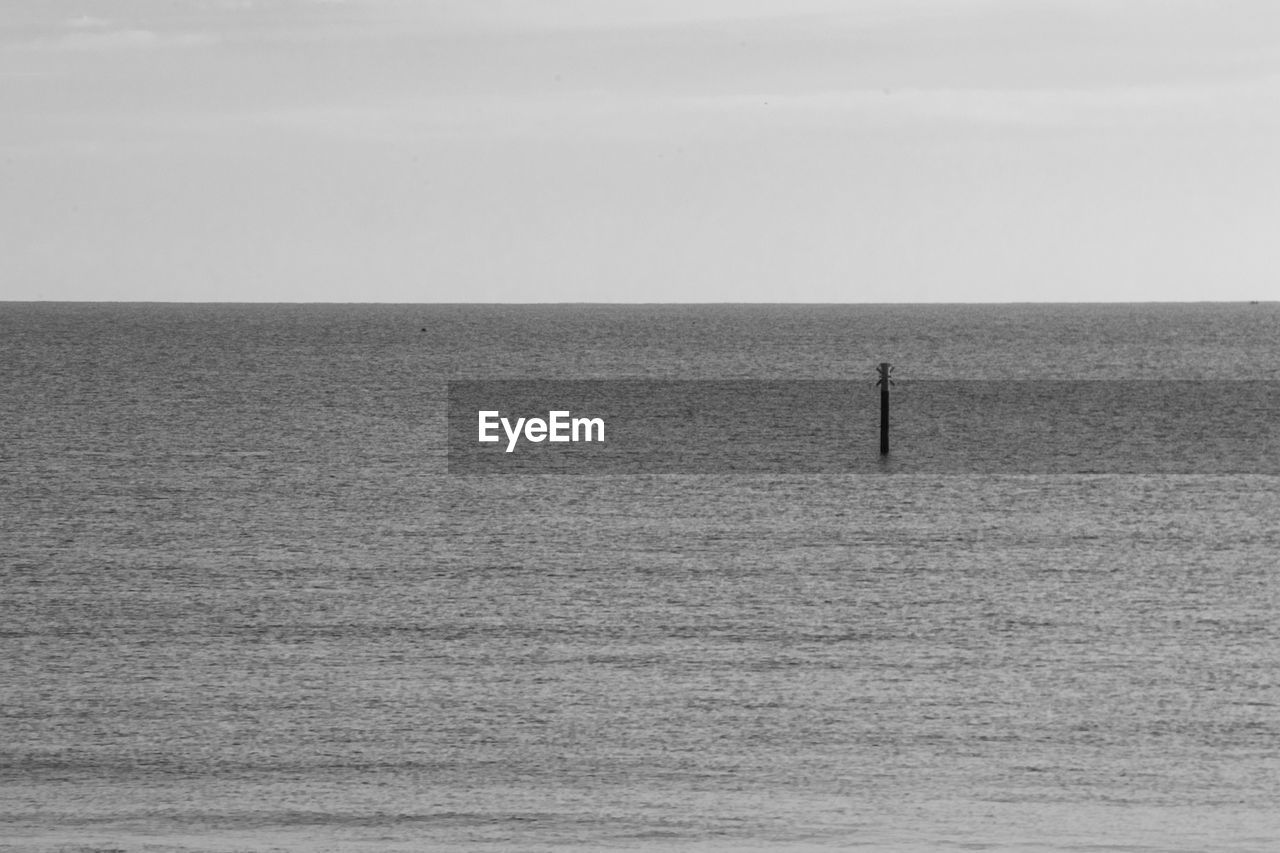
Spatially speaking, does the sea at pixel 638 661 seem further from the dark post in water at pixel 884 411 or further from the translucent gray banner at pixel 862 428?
the dark post in water at pixel 884 411

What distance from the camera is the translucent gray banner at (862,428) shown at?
6862 centimetres

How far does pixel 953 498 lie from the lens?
56.5 meters

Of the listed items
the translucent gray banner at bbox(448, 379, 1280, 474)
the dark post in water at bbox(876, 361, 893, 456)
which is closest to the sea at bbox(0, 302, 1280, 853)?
the translucent gray banner at bbox(448, 379, 1280, 474)

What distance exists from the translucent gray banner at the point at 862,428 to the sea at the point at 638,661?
16.4 ft

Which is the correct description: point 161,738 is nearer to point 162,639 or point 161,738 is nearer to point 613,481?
point 162,639

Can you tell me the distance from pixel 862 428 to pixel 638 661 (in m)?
59.3

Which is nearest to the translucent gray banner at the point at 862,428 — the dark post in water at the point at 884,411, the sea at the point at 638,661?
the dark post in water at the point at 884,411

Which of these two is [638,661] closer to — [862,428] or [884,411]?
[884,411]

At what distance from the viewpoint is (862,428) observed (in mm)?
88375

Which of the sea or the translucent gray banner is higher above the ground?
the translucent gray banner

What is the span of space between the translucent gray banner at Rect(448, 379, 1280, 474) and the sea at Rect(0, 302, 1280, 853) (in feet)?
16.4

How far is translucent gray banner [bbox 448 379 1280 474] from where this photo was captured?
225 ft

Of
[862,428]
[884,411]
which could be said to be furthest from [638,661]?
[862,428]

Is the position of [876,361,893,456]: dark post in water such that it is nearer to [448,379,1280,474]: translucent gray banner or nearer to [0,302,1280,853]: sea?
[448,379,1280,474]: translucent gray banner
